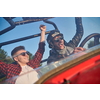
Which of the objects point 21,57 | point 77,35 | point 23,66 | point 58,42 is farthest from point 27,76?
point 77,35

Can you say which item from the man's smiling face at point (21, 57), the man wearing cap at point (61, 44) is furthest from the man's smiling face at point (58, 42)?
the man's smiling face at point (21, 57)

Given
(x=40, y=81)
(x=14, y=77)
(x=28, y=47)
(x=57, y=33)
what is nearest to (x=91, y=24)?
(x=57, y=33)

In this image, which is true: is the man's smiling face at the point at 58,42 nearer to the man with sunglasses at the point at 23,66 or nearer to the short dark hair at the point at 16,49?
the man with sunglasses at the point at 23,66

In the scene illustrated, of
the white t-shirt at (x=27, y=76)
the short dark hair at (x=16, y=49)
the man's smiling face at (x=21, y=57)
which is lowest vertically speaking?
the white t-shirt at (x=27, y=76)

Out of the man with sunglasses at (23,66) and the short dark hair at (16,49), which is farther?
the short dark hair at (16,49)

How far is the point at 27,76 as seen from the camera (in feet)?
5.23

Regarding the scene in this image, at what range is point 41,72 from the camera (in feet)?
5.19

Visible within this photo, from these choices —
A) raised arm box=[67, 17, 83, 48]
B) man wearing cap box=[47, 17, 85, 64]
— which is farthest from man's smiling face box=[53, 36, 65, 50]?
raised arm box=[67, 17, 83, 48]

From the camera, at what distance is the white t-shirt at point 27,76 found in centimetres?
155

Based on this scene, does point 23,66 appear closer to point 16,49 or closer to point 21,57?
point 21,57

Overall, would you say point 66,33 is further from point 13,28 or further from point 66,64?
point 13,28

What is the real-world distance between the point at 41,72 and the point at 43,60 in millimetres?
193

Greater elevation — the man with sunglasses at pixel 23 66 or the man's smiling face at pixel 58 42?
the man's smiling face at pixel 58 42

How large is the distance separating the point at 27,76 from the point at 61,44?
28.3 inches
